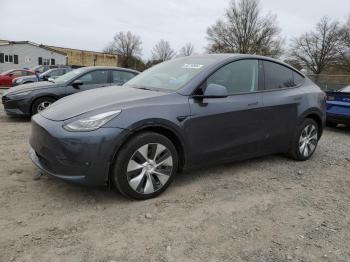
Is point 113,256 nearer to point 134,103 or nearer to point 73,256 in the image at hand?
Answer: point 73,256

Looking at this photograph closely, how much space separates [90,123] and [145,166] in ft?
2.30

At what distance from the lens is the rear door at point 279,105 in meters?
4.69

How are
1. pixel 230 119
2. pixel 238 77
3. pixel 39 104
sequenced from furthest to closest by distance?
pixel 39 104 < pixel 238 77 < pixel 230 119

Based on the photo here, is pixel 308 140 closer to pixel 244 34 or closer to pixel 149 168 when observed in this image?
pixel 149 168

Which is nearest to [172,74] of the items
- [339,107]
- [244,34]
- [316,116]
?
[316,116]

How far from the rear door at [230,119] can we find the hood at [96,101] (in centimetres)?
57

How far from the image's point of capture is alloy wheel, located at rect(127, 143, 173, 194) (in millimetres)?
3482

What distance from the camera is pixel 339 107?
26.4 ft

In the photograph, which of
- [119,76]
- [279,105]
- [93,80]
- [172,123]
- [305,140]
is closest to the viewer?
[172,123]

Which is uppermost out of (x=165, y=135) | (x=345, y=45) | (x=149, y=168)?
(x=345, y=45)

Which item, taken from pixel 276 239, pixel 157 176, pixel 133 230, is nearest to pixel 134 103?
pixel 157 176

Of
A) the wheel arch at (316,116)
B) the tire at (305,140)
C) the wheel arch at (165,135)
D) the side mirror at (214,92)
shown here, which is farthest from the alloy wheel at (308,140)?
the wheel arch at (165,135)

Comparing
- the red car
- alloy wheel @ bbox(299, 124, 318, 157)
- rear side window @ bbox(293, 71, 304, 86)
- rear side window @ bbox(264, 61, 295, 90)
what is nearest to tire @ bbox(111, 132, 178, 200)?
rear side window @ bbox(264, 61, 295, 90)

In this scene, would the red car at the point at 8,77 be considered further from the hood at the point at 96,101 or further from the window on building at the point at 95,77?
the hood at the point at 96,101
